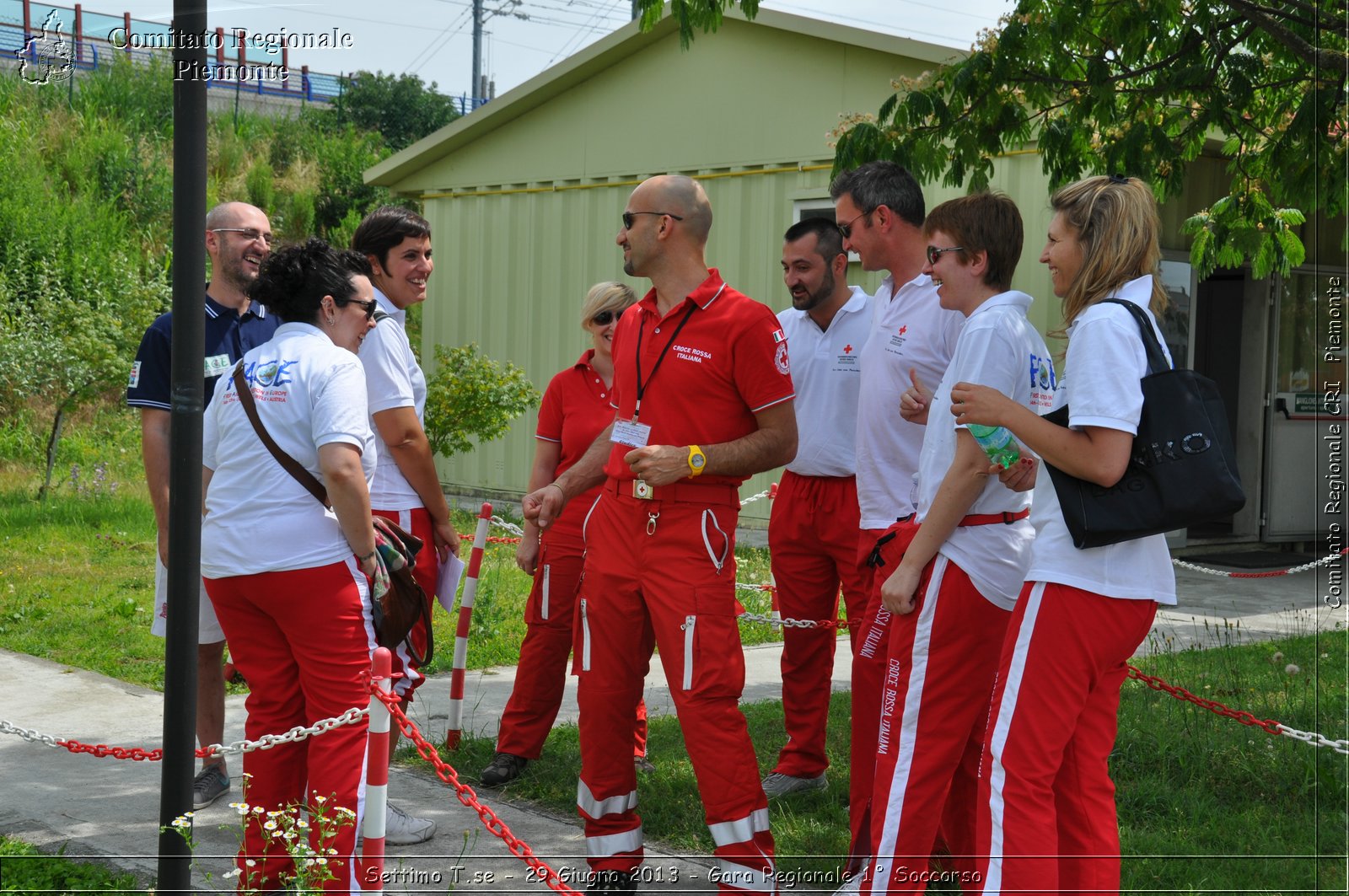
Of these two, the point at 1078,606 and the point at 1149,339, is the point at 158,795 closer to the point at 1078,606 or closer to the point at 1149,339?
the point at 1078,606

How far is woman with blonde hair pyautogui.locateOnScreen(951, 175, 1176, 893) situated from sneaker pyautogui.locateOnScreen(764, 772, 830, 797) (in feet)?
6.98

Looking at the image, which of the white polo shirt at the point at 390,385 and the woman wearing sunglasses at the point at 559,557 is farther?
the woman wearing sunglasses at the point at 559,557

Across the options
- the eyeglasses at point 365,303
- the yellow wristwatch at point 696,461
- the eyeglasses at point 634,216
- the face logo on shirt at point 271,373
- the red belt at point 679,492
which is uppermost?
the eyeglasses at point 634,216

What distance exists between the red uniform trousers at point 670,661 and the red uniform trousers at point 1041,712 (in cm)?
89

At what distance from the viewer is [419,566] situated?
490cm

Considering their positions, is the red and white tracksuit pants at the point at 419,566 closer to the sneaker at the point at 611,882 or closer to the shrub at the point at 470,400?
the sneaker at the point at 611,882

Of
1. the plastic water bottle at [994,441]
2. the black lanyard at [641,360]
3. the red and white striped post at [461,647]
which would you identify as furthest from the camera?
the red and white striped post at [461,647]

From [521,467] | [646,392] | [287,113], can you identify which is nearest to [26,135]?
[287,113]

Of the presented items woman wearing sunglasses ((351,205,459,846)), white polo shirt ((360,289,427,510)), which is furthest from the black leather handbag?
white polo shirt ((360,289,427,510))

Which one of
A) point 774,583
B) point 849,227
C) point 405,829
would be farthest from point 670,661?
point 774,583

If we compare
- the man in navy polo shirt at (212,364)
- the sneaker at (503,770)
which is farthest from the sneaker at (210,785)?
the sneaker at (503,770)

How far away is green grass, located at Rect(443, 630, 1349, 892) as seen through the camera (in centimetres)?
442

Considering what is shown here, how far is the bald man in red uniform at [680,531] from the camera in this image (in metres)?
3.90

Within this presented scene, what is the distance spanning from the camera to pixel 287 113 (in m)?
31.2
